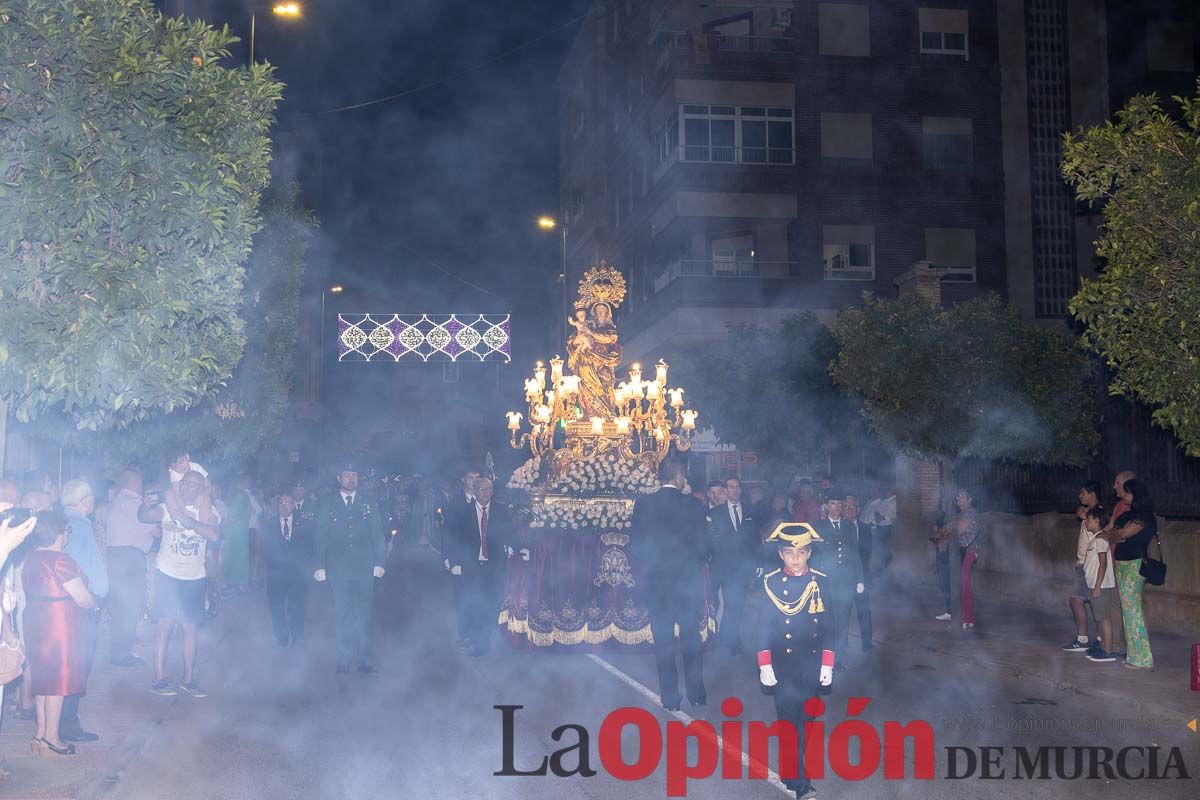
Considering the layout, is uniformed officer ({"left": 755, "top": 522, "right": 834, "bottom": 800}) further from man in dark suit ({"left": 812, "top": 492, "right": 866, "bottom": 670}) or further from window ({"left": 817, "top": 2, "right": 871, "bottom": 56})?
window ({"left": 817, "top": 2, "right": 871, "bottom": 56})

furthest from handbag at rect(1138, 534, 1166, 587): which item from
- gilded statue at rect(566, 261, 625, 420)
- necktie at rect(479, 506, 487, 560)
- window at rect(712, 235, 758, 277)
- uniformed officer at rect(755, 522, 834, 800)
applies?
window at rect(712, 235, 758, 277)

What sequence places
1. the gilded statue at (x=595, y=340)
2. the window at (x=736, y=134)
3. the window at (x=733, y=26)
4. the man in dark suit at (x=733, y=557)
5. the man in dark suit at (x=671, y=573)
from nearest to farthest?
1. the man in dark suit at (x=671, y=573)
2. the man in dark suit at (x=733, y=557)
3. the gilded statue at (x=595, y=340)
4. the window at (x=736, y=134)
5. the window at (x=733, y=26)

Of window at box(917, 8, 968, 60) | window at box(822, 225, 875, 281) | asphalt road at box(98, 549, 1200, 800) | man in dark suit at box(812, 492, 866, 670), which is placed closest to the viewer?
asphalt road at box(98, 549, 1200, 800)

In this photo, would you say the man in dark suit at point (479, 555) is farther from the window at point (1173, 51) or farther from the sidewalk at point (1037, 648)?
the window at point (1173, 51)

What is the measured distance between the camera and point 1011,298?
36500 millimetres

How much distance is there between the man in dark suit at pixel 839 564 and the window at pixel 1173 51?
28847mm

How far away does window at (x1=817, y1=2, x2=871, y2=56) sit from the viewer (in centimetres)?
3634

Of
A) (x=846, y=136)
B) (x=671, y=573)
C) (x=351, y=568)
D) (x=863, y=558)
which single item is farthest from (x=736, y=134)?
(x=671, y=573)

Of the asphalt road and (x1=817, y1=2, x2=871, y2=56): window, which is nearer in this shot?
the asphalt road

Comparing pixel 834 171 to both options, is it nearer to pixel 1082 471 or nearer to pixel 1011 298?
pixel 1011 298

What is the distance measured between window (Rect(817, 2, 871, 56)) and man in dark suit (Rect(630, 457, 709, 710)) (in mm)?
29550

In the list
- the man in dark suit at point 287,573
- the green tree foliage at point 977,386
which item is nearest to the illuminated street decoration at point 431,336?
the green tree foliage at point 977,386

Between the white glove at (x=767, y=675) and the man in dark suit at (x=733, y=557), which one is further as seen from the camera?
the man in dark suit at (x=733, y=557)

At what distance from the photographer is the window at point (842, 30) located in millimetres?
36344
